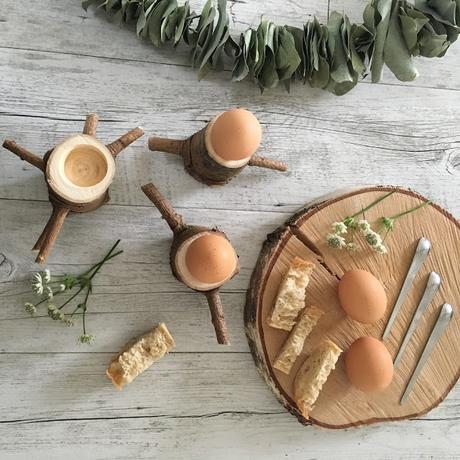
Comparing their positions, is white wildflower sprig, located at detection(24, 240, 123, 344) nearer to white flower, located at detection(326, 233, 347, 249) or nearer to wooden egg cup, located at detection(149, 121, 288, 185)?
wooden egg cup, located at detection(149, 121, 288, 185)

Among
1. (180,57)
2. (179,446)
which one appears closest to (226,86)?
(180,57)

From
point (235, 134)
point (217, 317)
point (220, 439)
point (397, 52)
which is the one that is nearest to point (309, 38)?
point (397, 52)

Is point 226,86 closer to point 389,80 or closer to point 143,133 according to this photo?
point 143,133

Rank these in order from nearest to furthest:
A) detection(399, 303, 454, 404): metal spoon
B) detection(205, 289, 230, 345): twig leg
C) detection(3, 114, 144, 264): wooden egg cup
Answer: detection(3, 114, 144, 264): wooden egg cup < detection(205, 289, 230, 345): twig leg < detection(399, 303, 454, 404): metal spoon

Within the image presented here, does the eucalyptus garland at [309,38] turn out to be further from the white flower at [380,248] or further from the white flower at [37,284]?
the white flower at [37,284]

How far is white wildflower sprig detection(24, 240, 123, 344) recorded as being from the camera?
0.95 meters

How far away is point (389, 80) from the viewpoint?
1161 millimetres

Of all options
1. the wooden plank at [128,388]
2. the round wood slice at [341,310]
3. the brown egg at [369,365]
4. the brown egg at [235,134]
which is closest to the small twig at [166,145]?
the brown egg at [235,134]

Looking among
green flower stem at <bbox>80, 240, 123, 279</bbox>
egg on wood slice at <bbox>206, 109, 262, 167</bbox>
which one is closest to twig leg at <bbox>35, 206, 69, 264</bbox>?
green flower stem at <bbox>80, 240, 123, 279</bbox>

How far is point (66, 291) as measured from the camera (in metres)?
1.01

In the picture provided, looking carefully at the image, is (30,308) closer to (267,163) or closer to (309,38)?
(267,163)

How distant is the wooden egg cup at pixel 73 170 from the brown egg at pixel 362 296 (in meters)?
0.41

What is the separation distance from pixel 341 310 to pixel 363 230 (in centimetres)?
14

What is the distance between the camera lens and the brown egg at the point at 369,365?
3.29ft
